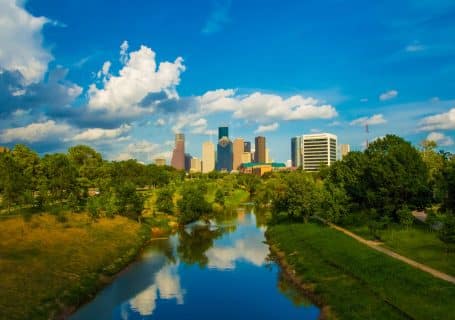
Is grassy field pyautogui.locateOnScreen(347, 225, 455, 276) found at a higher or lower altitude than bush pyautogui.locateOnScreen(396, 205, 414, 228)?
lower

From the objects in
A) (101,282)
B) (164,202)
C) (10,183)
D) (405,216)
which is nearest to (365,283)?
(405,216)

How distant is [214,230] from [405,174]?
42360mm

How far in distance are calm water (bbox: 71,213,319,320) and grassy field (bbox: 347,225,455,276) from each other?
14.3 meters

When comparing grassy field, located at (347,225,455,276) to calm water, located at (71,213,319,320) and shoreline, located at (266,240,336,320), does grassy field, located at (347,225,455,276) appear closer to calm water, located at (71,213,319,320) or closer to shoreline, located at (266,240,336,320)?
shoreline, located at (266,240,336,320)

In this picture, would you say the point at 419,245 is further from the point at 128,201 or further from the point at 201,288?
the point at 128,201

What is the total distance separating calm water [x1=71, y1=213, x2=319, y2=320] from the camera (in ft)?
129

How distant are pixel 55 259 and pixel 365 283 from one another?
1469 inches

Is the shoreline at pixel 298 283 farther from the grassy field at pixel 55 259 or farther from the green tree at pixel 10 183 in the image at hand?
the green tree at pixel 10 183

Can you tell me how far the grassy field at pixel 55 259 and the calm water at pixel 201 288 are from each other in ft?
8.01

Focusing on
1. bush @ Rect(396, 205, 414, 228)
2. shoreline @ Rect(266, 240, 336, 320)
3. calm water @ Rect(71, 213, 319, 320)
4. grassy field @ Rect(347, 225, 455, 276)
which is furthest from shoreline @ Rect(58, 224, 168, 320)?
bush @ Rect(396, 205, 414, 228)

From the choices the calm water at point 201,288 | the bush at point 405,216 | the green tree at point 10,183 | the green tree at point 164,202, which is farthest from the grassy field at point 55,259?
the bush at point 405,216

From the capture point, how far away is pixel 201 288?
4697 cm

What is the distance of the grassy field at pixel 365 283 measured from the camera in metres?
32.2

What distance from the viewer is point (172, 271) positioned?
2151 inches
